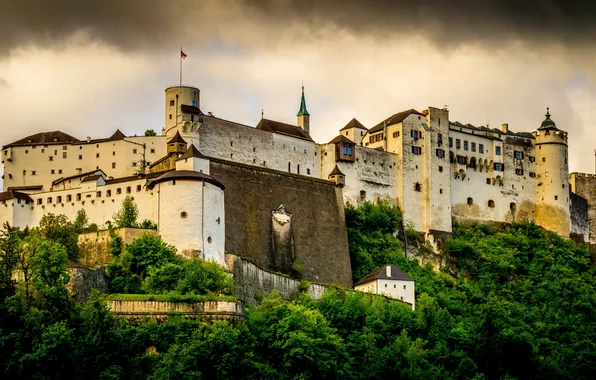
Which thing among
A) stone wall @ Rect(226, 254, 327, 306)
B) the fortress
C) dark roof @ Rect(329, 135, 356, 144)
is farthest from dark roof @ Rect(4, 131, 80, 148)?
stone wall @ Rect(226, 254, 327, 306)

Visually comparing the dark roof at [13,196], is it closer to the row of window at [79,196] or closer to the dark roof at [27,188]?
the row of window at [79,196]

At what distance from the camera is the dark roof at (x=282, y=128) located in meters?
75.1

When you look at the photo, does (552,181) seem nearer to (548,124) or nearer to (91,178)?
(548,124)

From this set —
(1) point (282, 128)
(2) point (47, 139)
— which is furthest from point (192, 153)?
(2) point (47, 139)

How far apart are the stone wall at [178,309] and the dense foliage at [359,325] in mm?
670

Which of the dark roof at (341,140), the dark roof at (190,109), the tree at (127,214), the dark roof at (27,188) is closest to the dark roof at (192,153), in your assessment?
the tree at (127,214)

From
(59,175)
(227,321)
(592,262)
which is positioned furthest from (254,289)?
(592,262)

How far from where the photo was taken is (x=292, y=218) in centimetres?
6925

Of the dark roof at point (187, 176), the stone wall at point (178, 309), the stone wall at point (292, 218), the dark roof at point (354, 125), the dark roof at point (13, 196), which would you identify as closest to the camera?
the stone wall at point (178, 309)

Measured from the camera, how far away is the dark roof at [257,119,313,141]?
75.1m

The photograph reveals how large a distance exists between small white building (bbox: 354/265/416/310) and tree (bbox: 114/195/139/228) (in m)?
13.0

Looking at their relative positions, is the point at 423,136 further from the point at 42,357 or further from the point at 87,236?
the point at 42,357

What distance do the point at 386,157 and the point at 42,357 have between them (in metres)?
37.3

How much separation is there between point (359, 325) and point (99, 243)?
13343 mm
